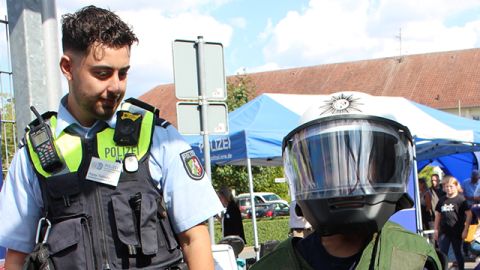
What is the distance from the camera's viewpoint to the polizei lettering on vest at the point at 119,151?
2.07 metres

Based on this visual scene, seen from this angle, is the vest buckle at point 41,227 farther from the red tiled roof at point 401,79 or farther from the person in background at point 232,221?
the red tiled roof at point 401,79

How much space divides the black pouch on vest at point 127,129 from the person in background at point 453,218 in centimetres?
811

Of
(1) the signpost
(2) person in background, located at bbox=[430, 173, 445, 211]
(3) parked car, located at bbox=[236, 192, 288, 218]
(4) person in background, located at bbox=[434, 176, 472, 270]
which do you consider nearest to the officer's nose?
(1) the signpost

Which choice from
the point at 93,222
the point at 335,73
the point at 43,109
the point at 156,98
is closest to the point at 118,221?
the point at 93,222

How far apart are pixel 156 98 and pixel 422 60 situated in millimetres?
25339

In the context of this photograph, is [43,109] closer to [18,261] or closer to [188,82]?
[18,261]

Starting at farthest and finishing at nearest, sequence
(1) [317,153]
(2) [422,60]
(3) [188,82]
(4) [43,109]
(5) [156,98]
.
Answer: (5) [156,98]
(2) [422,60]
(3) [188,82]
(4) [43,109]
(1) [317,153]

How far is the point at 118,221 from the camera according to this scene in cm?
198

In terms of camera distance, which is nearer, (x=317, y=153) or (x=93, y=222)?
(x=317, y=153)

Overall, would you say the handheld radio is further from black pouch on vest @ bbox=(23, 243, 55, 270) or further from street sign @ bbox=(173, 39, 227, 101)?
street sign @ bbox=(173, 39, 227, 101)

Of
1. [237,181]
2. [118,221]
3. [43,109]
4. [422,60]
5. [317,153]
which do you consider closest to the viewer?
[317,153]

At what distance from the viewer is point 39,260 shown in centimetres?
198

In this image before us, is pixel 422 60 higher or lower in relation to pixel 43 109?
higher

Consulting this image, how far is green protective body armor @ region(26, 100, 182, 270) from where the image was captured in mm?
1973
